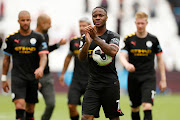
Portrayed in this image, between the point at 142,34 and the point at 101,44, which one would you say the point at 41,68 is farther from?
the point at 142,34

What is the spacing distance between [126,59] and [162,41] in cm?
2012

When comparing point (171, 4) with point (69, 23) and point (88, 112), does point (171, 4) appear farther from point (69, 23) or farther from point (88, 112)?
point (88, 112)

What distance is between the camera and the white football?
748cm

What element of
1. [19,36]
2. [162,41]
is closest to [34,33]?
[19,36]

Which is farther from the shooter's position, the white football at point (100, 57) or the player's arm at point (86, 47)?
the white football at point (100, 57)

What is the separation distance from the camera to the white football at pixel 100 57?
748cm

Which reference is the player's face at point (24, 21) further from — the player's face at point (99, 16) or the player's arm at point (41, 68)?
the player's face at point (99, 16)

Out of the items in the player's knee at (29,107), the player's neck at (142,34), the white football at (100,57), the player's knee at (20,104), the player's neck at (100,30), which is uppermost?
the player's neck at (100,30)

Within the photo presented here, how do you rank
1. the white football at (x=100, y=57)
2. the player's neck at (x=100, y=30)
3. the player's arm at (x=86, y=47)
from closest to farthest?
the player's arm at (x=86, y=47) → the white football at (x=100, y=57) → the player's neck at (x=100, y=30)

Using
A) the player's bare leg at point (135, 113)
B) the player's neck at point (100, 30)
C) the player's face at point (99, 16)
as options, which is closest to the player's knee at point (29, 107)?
the player's bare leg at point (135, 113)

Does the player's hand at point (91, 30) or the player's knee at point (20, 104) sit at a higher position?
the player's hand at point (91, 30)

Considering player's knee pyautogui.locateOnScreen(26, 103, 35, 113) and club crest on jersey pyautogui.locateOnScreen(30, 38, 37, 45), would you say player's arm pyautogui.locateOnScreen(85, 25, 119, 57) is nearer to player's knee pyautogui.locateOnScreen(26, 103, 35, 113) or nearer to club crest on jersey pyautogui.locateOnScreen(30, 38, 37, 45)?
club crest on jersey pyautogui.locateOnScreen(30, 38, 37, 45)

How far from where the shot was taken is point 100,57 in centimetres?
750

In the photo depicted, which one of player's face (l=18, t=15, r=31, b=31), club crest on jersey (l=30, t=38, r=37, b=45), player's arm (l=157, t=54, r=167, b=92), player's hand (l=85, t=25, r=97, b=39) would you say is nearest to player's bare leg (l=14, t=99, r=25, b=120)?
club crest on jersey (l=30, t=38, r=37, b=45)
